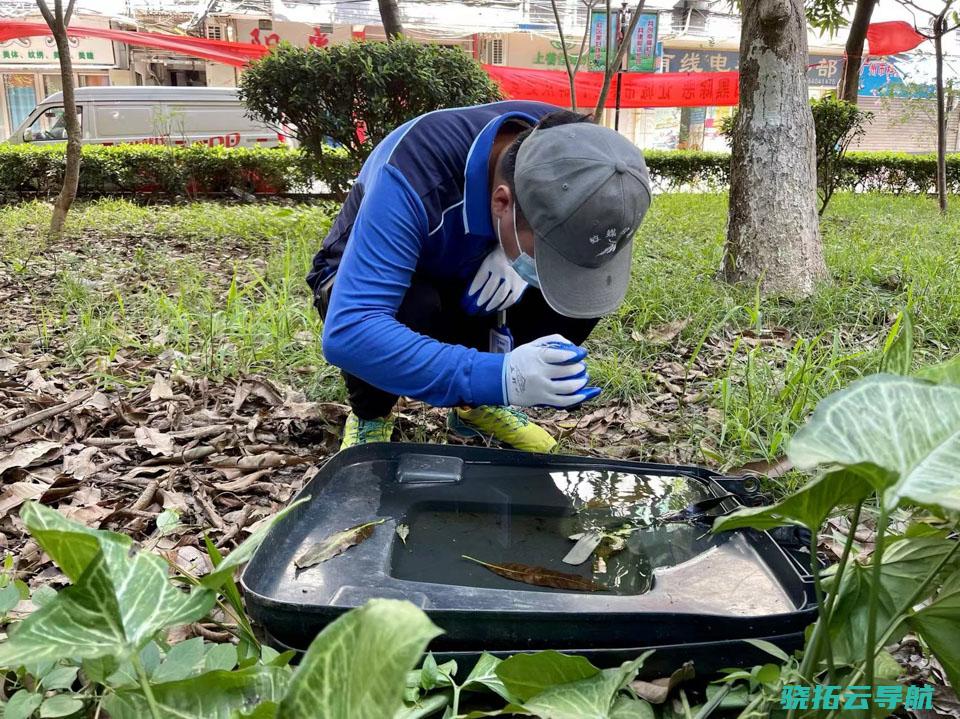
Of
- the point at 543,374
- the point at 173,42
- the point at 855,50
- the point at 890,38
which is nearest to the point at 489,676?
the point at 543,374

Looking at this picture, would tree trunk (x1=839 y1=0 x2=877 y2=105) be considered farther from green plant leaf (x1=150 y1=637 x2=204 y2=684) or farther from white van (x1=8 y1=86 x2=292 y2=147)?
green plant leaf (x1=150 y1=637 x2=204 y2=684)

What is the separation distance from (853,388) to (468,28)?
43.5 ft

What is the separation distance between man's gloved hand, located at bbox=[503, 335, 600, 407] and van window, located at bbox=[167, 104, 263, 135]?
9318 mm

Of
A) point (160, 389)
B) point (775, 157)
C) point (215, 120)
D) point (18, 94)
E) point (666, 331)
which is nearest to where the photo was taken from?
point (160, 389)

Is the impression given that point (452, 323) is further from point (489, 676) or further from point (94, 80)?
point (94, 80)

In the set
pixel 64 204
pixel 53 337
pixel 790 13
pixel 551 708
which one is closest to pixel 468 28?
pixel 64 204

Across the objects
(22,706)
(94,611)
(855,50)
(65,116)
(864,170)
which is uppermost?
(855,50)

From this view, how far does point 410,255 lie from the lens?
1514 mm

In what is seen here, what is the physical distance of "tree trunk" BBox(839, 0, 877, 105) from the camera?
22.4ft

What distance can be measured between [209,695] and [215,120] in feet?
33.9

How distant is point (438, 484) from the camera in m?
1.36

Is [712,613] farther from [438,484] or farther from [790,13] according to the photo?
[790,13]

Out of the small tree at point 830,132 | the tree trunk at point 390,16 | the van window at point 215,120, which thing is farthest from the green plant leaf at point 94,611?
the van window at point 215,120

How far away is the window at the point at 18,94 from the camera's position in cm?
1403
